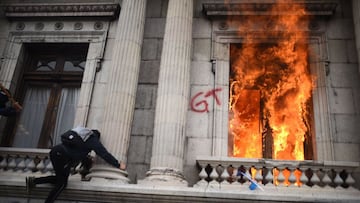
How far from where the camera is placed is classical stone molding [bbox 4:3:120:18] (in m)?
13.6

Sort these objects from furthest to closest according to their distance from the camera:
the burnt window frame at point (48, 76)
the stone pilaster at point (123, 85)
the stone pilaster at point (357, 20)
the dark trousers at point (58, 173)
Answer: the burnt window frame at point (48, 76) < the stone pilaster at point (357, 20) < the stone pilaster at point (123, 85) < the dark trousers at point (58, 173)

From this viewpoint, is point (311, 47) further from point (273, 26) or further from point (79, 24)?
point (79, 24)

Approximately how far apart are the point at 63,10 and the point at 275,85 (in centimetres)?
822

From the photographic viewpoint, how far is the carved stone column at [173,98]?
10.3 meters

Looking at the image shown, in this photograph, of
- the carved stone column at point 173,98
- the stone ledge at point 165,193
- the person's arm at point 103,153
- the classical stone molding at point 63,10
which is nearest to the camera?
the stone ledge at point 165,193

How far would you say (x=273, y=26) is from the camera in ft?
42.8

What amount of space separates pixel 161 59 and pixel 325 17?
224 inches

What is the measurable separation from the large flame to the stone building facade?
0.21m

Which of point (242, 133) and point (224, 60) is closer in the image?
point (224, 60)

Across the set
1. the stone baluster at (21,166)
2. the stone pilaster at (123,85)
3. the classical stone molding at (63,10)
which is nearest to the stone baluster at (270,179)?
the stone pilaster at (123,85)

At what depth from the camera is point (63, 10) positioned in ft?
45.4

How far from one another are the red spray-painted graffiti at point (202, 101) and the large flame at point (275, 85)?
2018 millimetres

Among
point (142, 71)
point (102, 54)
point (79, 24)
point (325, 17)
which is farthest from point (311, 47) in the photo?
point (79, 24)

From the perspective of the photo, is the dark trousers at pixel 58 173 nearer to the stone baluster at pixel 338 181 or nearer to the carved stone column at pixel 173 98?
the carved stone column at pixel 173 98
